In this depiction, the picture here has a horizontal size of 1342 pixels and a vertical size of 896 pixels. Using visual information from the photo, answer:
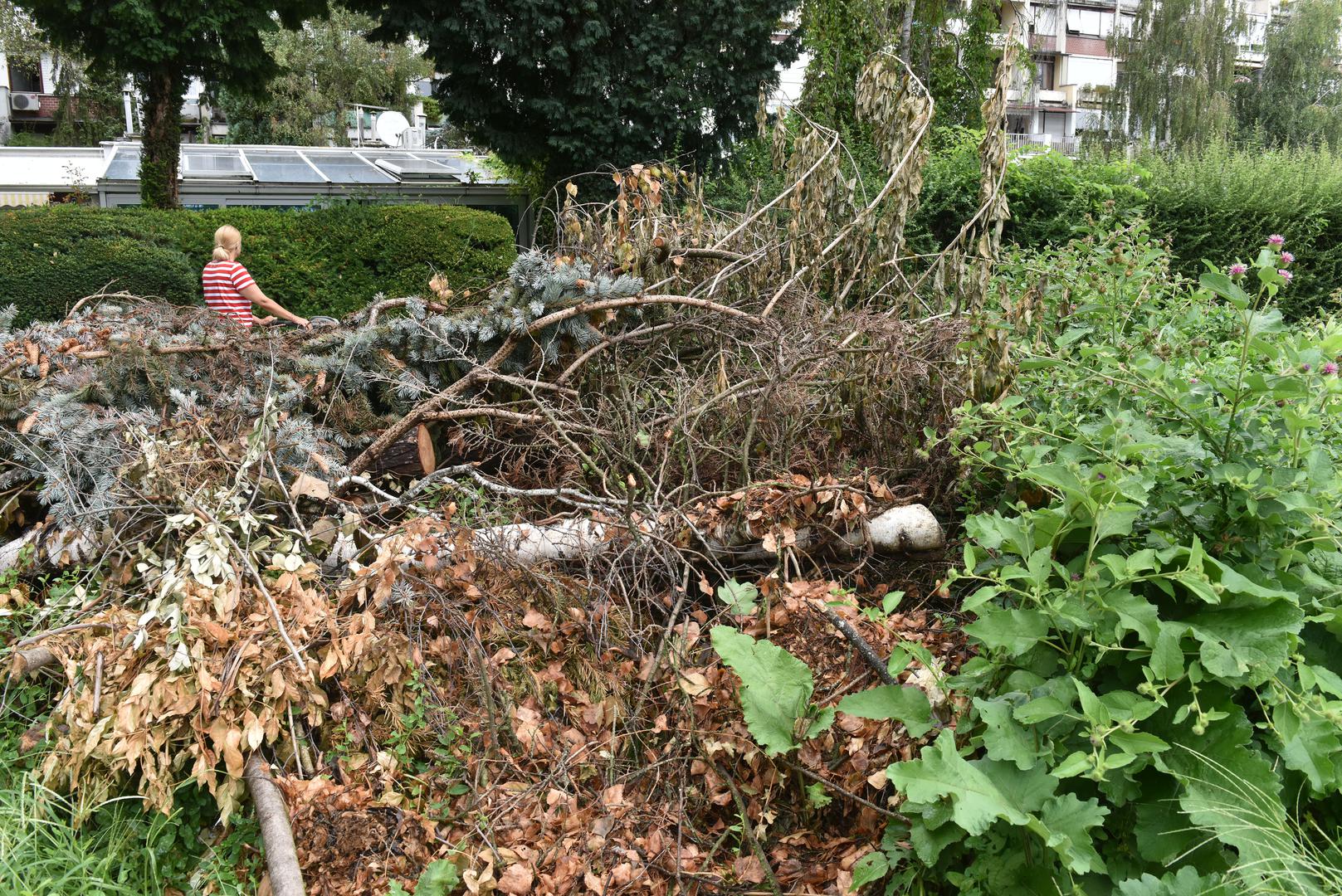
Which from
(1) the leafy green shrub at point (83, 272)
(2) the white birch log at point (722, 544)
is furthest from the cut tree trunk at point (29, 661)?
(1) the leafy green shrub at point (83, 272)

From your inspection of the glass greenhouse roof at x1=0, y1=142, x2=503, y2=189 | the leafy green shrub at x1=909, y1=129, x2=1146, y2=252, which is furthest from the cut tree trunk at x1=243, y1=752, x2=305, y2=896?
the glass greenhouse roof at x1=0, y1=142, x2=503, y2=189

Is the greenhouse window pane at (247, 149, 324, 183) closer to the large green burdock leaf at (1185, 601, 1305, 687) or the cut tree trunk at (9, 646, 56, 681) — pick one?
the cut tree trunk at (9, 646, 56, 681)

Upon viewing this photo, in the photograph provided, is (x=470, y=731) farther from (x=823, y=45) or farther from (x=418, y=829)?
(x=823, y=45)

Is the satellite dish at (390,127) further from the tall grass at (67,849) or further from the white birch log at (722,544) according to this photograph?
the tall grass at (67,849)

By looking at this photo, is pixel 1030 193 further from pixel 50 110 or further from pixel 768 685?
pixel 50 110

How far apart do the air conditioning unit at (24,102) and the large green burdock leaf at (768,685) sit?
41.8 metres

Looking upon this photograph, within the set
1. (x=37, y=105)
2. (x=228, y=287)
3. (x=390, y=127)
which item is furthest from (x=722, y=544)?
(x=37, y=105)

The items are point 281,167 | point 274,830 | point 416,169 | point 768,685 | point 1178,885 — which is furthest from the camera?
point 416,169

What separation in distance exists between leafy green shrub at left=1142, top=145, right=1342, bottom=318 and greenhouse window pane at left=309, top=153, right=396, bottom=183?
33.6 ft

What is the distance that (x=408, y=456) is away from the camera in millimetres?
4371

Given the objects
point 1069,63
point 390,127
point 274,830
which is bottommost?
point 274,830

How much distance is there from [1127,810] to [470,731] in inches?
75.9

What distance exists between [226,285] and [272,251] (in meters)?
3.35

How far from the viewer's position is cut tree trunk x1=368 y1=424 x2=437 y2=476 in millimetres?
4324
